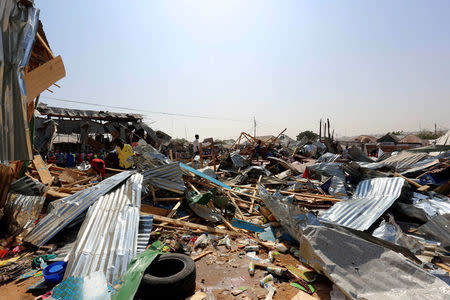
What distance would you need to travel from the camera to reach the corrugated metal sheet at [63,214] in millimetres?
4184

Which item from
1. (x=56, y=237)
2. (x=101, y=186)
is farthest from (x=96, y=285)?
(x=101, y=186)

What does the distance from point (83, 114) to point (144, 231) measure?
20.4 m

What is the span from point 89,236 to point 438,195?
8668 millimetres

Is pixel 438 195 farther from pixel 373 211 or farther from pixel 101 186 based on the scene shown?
pixel 101 186

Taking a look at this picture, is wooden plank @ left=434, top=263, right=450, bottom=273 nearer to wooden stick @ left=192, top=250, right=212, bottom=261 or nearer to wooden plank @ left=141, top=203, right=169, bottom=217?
wooden stick @ left=192, top=250, right=212, bottom=261

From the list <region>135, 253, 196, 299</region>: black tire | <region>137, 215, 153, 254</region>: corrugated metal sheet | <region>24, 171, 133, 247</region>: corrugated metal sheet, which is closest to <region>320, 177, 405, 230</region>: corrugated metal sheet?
<region>135, 253, 196, 299</region>: black tire

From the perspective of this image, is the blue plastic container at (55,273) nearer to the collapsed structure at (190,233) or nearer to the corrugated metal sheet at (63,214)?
the collapsed structure at (190,233)

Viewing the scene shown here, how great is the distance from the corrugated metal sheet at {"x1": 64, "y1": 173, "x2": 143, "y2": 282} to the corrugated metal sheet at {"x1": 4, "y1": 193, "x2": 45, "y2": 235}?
1603 mm

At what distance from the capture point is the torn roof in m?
18.9

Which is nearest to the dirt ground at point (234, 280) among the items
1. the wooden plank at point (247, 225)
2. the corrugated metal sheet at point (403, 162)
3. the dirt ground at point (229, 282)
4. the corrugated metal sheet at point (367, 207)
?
the dirt ground at point (229, 282)

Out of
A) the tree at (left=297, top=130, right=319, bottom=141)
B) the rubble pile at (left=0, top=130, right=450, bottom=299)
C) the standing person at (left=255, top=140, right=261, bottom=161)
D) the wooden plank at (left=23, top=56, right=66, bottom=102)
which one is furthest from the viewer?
the tree at (left=297, top=130, right=319, bottom=141)

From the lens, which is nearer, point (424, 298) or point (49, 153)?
point (424, 298)

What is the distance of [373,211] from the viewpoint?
17.0ft

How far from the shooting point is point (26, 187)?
5762 millimetres
